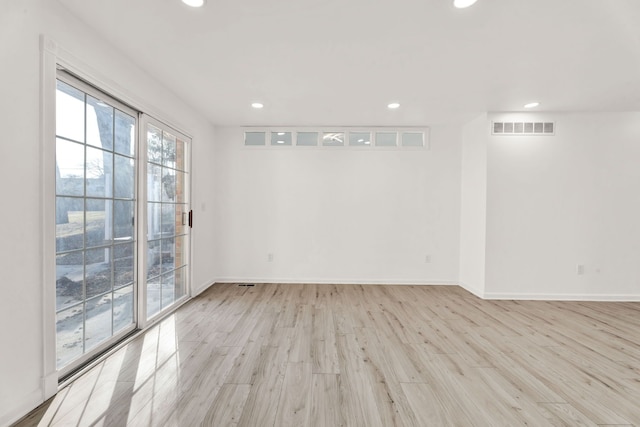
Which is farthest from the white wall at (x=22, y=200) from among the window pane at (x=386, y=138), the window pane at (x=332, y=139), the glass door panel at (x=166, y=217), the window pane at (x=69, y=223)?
the window pane at (x=386, y=138)

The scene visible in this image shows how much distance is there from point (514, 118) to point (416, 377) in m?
3.92

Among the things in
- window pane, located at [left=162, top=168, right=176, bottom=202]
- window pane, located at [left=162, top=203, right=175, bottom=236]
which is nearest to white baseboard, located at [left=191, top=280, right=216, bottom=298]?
window pane, located at [left=162, top=203, right=175, bottom=236]

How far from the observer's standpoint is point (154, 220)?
315cm

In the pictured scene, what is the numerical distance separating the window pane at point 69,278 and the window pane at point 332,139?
364 centimetres

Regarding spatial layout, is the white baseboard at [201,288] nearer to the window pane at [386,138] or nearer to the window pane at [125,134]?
the window pane at [125,134]

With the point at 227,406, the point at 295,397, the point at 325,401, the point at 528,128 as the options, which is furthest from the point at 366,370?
the point at 528,128

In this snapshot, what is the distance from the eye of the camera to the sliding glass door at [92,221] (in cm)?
204

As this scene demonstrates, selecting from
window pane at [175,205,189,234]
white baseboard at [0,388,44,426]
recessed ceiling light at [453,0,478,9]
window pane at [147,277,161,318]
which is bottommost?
white baseboard at [0,388,44,426]

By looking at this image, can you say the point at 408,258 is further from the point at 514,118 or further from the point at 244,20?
the point at 244,20

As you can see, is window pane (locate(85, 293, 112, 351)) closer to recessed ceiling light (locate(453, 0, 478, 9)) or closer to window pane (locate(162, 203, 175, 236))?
window pane (locate(162, 203, 175, 236))

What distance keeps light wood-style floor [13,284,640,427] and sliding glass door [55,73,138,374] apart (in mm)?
314

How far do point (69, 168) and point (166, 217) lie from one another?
54.6 inches

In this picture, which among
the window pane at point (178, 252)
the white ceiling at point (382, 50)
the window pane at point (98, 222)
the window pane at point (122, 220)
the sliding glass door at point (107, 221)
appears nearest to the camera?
the white ceiling at point (382, 50)

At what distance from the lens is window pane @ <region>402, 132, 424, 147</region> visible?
15.7 feet
